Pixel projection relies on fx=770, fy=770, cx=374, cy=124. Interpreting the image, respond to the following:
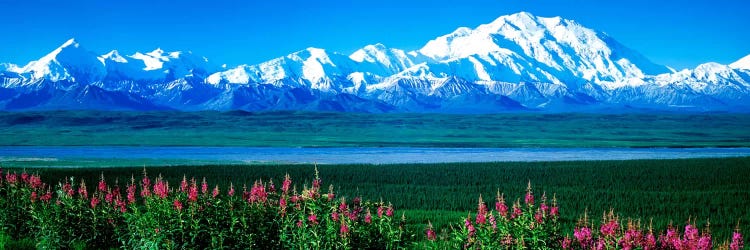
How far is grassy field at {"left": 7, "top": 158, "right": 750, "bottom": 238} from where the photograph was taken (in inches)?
1375

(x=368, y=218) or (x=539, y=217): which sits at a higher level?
(x=539, y=217)

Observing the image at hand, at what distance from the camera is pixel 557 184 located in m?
50.1

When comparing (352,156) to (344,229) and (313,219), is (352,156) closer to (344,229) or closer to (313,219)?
(313,219)

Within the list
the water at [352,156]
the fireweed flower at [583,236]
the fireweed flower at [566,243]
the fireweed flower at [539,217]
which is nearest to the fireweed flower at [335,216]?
the fireweed flower at [539,217]

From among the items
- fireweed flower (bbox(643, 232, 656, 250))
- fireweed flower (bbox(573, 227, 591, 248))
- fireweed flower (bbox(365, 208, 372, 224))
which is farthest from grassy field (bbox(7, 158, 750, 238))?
fireweed flower (bbox(643, 232, 656, 250))

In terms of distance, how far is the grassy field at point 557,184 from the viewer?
115ft

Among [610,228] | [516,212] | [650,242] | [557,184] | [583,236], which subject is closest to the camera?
[650,242]

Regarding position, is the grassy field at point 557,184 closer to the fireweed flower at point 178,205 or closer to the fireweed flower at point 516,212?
the fireweed flower at point 516,212

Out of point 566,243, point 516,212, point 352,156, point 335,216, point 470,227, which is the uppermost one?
point 352,156

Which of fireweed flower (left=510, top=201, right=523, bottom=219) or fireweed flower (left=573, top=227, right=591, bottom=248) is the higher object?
fireweed flower (left=510, top=201, right=523, bottom=219)

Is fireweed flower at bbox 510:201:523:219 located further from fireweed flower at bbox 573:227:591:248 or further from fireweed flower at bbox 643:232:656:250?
fireweed flower at bbox 643:232:656:250

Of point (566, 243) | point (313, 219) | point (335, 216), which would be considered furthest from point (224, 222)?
point (566, 243)

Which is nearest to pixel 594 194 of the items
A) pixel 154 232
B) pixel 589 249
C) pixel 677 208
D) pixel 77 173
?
pixel 677 208

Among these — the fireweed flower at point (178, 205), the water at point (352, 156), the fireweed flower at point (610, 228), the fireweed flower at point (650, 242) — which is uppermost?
the water at point (352, 156)
